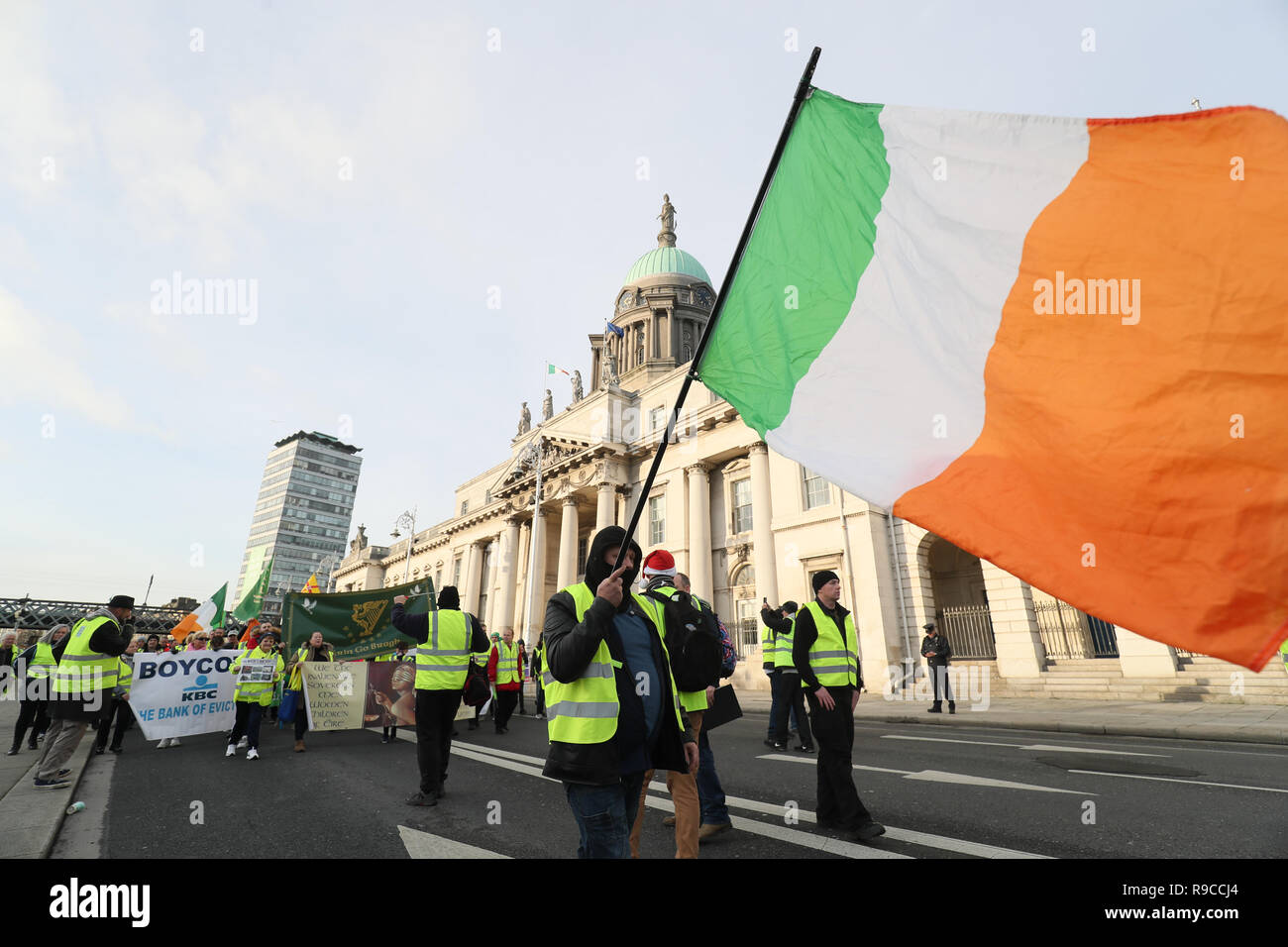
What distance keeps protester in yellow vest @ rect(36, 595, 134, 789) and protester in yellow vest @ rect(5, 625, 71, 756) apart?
845 millimetres

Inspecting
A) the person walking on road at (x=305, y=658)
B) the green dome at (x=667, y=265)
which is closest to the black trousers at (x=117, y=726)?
the person walking on road at (x=305, y=658)

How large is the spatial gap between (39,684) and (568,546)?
82.0ft

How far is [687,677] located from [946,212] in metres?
3.13

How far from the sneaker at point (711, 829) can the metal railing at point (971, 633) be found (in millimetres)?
17170

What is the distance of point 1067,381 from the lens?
8.20 ft

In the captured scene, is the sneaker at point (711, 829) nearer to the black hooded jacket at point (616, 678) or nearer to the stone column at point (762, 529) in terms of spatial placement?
the black hooded jacket at point (616, 678)

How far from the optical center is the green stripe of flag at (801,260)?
3.37 metres

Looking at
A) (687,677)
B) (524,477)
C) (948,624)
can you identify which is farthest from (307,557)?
(687,677)

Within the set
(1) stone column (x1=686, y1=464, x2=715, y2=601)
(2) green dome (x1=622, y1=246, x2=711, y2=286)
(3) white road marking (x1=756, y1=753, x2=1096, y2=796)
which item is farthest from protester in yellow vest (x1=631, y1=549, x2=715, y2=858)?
(2) green dome (x1=622, y1=246, x2=711, y2=286)

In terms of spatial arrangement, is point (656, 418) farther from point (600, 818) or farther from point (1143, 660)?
point (600, 818)

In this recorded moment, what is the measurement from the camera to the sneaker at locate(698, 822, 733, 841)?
14.7 ft

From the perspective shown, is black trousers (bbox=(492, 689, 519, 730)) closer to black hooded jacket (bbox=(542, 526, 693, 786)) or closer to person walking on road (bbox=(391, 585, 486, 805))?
person walking on road (bbox=(391, 585, 486, 805))

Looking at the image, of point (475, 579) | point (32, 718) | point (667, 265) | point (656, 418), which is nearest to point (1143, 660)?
point (656, 418)
